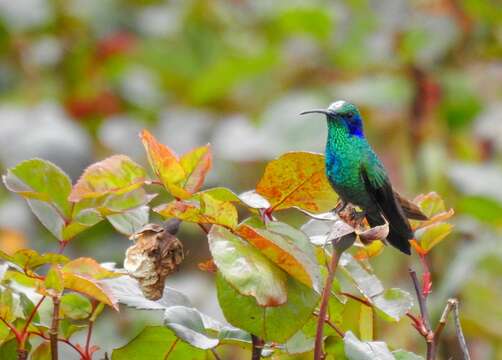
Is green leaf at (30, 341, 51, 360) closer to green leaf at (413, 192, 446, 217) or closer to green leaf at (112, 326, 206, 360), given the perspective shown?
green leaf at (112, 326, 206, 360)

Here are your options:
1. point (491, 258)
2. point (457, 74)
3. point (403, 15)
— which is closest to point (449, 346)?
→ point (491, 258)

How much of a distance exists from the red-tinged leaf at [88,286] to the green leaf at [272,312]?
0.29 feet

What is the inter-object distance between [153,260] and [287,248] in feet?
0.37

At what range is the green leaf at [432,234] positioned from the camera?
3.06ft

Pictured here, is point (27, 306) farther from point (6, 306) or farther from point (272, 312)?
point (272, 312)

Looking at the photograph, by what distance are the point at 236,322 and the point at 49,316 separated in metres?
0.22

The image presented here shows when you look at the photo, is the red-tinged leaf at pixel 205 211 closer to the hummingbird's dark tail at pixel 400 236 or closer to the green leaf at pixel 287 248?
the green leaf at pixel 287 248

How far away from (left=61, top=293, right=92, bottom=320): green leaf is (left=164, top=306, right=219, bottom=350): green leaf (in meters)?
0.10

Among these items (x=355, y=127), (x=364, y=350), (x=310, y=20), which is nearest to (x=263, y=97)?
(x=310, y=20)

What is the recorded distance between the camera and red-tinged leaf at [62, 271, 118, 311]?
79 cm

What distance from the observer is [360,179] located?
96 cm

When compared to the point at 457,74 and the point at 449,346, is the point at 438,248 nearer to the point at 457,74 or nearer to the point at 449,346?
the point at 449,346

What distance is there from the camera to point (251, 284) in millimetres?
754

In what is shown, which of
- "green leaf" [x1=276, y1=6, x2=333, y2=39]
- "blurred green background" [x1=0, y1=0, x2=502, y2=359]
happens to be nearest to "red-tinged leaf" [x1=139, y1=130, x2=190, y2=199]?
"blurred green background" [x1=0, y1=0, x2=502, y2=359]
